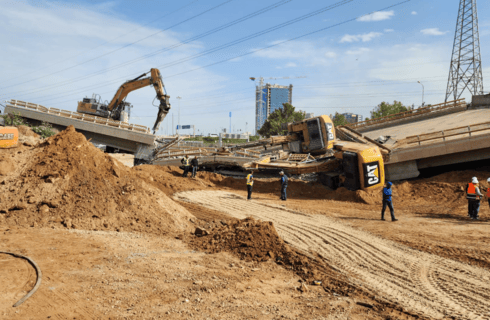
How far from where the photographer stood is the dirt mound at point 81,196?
10.3m

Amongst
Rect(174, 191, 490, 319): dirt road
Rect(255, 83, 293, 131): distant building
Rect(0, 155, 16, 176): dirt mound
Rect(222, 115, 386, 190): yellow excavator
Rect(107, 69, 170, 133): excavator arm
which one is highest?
Rect(255, 83, 293, 131): distant building

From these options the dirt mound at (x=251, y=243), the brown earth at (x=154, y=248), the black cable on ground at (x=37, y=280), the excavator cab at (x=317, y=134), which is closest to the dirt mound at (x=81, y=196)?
the brown earth at (x=154, y=248)

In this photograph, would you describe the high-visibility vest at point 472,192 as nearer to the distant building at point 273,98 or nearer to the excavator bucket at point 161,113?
the excavator bucket at point 161,113

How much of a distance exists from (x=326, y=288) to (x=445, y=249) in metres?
4.50

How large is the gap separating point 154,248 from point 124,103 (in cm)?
2800

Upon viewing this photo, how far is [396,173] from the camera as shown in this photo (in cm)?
1970

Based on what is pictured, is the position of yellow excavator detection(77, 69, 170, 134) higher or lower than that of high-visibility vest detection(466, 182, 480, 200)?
higher

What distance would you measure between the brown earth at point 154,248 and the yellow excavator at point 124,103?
17.5m

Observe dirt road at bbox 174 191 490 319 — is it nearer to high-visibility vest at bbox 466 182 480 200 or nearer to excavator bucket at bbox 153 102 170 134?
high-visibility vest at bbox 466 182 480 200

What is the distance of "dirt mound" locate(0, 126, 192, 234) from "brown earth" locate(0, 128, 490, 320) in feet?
0.11

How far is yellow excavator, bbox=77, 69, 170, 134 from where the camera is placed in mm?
31359

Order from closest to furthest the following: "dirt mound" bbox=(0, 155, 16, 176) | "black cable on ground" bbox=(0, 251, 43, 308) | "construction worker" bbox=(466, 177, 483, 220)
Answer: "black cable on ground" bbox=(0, 251, 43, 308) < "dirt mound" bbox=(0, 155, 16, 176) < "construction worker" bbox=(466, 177, 483, 220)

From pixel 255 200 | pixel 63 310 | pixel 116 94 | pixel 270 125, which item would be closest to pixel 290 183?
pixel 255 200

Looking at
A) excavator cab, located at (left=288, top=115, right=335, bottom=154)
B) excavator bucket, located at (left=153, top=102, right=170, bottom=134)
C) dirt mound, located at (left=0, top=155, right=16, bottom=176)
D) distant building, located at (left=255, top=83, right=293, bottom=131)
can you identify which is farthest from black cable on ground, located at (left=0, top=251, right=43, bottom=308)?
distant building, located at (left=255, top=83, right=293, bottom=131)
